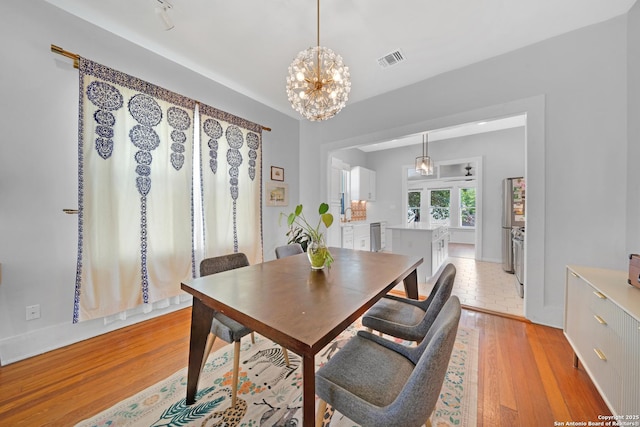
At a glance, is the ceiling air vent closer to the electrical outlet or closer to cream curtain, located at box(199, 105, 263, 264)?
cream curtain, located at box(199, 105, 263, 264)

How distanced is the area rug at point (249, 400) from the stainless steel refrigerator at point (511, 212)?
10.9 ft

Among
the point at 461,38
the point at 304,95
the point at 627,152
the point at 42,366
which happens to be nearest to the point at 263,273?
the point at 304,95

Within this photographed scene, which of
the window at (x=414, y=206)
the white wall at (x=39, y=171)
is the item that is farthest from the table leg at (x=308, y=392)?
the window at (x=414, y=206)

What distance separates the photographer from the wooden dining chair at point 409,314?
1.30 meters

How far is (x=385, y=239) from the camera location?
6500mm

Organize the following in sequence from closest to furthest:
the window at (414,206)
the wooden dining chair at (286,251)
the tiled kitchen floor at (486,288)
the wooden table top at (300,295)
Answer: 1. the wooden table top at (300,295)
2. the wooden dining chair at (286,251)
3. the tiled kitchen floor at (486,288)
4. the window at (414,206)

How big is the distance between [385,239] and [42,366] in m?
6.23

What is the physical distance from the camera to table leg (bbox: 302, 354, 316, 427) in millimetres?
795

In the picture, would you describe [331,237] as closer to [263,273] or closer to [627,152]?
[263,273]

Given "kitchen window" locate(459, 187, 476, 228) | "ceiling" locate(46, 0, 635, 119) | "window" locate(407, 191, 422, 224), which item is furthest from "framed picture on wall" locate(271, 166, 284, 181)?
"kitchen window" locate(459, 187, 476, 228)

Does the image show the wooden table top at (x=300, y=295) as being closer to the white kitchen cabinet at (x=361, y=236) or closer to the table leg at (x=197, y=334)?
the table leg at (x=197, y=334)

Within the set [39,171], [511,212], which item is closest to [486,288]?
[511,212]

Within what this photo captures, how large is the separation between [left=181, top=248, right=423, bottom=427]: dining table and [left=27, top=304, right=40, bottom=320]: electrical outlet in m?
1.65

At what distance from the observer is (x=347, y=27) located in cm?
220
